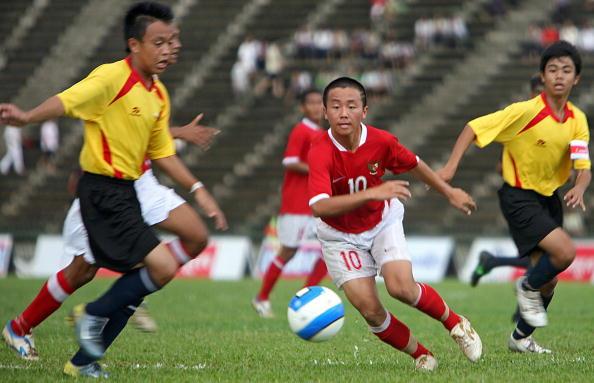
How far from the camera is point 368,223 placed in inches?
363

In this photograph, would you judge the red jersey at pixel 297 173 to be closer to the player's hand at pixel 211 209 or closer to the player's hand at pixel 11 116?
the player's hand at pixel 211 209

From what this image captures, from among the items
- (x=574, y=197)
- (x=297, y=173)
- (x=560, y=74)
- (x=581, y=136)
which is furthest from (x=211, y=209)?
(x=297, y=173)

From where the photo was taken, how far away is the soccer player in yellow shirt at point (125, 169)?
848 cm

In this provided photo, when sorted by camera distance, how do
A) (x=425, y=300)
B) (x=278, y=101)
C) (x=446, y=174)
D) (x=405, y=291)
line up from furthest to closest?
1. (x=278, y=101)
2. (x=446, y=174)
3. (x=425, y=300)
4. (x=405, y=291)

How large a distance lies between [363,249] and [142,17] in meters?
2.50

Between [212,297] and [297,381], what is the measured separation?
33.9 ft

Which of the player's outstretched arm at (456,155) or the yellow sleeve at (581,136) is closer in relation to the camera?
the player's outstretched arm at (456,155)

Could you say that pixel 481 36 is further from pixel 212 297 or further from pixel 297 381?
pixel 297 381

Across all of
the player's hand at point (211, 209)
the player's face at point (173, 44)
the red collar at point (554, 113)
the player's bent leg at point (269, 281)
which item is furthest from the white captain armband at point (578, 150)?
the player's bent leg at point (269, 281)

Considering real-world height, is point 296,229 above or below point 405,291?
below

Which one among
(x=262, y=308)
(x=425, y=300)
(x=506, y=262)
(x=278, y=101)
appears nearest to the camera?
(x=425, y=300)

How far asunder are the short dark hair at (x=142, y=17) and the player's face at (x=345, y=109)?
1.42 meters

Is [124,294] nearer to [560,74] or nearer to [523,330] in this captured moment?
[523,330]

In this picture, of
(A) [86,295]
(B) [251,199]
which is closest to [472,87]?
(B) [251,199]
